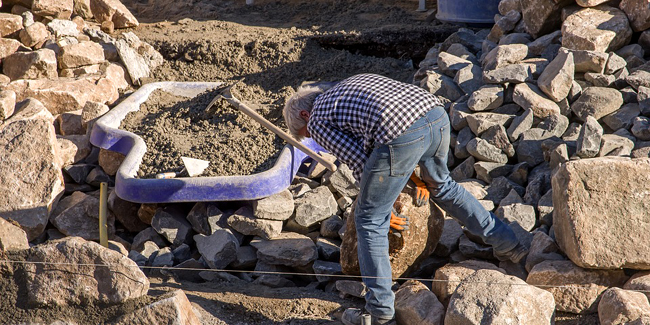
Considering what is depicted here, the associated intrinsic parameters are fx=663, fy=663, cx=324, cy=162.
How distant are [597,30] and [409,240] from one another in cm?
239

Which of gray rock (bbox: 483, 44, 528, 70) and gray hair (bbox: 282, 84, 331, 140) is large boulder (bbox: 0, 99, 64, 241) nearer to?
gray hair (bbox: 282, 84, 331, 140)

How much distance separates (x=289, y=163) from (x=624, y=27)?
104 inches

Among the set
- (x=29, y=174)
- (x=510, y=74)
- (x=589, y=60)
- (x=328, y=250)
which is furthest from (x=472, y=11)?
(x=29, y=174)

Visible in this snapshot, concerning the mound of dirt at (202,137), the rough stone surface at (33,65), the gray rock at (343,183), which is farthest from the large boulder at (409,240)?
the rough stone surface at (33,65)

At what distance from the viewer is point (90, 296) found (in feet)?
10.6

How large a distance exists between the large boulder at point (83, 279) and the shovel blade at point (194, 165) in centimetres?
135

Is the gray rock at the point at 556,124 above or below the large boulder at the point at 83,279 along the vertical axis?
below

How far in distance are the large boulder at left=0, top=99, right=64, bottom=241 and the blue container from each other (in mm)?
3854

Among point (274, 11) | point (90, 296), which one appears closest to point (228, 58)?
point (274, 11)

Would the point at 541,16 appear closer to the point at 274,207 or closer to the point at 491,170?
the point at 491,170

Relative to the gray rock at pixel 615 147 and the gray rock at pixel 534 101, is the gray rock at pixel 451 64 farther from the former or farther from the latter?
the gray rock at pixel 615 147

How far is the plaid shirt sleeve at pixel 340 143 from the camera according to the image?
3158mm

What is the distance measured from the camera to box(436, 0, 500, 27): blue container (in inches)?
250

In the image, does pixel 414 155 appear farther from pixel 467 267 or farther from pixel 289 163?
pixel 289 163
